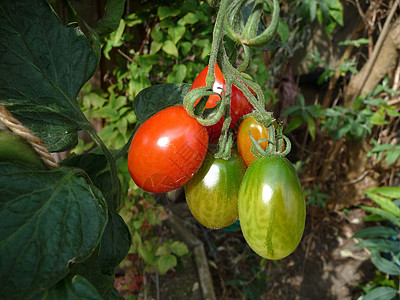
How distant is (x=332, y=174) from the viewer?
2324 mm

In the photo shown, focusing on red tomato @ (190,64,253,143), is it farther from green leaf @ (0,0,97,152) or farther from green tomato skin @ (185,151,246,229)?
green leaf @ (0,0,97,152)

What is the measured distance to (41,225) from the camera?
12.8 inches

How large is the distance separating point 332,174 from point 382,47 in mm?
874

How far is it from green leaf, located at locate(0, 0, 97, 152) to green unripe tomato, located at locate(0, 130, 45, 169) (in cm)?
7

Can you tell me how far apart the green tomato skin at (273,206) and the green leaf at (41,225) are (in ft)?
0.54

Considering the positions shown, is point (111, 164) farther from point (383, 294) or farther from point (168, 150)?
point (383, 294)

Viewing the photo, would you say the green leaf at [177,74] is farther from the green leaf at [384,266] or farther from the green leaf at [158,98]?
the green leaf at [384,266]

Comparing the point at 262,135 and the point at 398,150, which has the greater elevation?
the point at 262,135

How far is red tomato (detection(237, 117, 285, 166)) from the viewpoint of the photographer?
0.41m

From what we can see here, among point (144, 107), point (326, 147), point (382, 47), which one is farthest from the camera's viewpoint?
point (326, 147)

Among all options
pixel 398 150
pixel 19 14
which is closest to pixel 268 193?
pixel 19 14

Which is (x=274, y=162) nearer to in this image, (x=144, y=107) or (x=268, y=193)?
(x=268, y=193)

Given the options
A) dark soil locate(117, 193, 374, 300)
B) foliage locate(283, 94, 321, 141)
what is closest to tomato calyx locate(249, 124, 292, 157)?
dark soil locate(117, 193, 374, 300)

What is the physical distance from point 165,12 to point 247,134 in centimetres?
105
